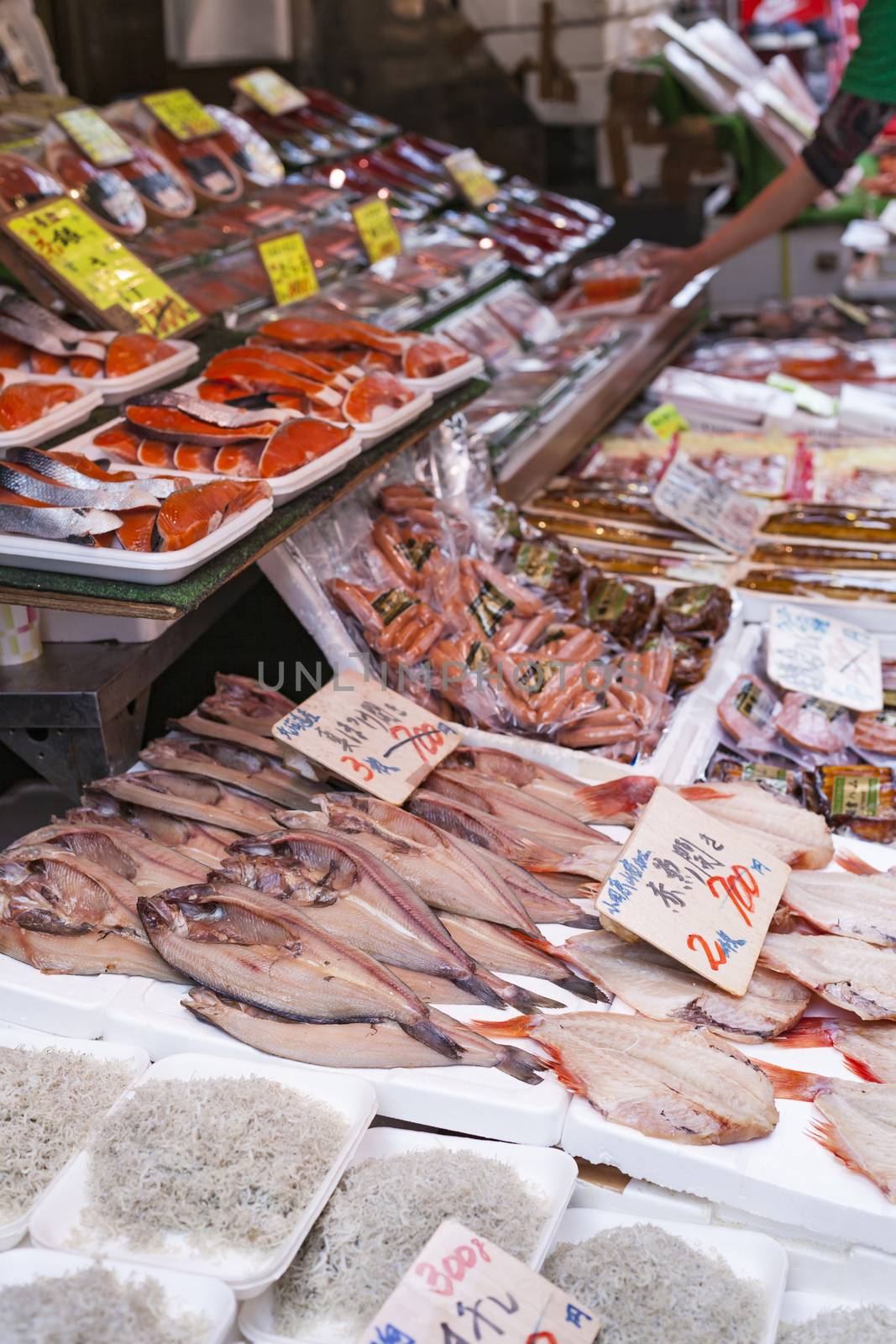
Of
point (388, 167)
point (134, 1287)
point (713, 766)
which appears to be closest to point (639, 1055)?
point (134, 1287)

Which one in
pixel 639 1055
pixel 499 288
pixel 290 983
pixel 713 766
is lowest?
pixel 713 766

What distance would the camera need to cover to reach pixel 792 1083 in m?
2.08

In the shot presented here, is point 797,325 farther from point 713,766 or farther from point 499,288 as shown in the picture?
point 713,766

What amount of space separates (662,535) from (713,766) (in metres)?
1.25

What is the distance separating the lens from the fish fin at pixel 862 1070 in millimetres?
2088

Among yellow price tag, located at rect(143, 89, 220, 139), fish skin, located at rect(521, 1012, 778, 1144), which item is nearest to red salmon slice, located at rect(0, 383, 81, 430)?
fish skin, located at rect(521, 1012, 778, 1144)

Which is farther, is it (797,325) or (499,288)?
(797,325)

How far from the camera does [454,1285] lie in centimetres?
164

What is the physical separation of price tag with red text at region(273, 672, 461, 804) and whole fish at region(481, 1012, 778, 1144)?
68cm

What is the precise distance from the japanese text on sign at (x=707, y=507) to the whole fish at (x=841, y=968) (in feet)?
6.78

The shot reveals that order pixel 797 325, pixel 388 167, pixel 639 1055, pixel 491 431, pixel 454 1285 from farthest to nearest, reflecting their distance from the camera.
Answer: pixel 797 325, pixel 388 167, pixel 491 431, pixel 639 1055, pixel 454 1285

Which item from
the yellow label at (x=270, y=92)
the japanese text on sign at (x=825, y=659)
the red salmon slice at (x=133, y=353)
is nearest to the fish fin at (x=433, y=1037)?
the japanese text on sign at (x=825, y=659)

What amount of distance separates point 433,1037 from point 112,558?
1.01 m

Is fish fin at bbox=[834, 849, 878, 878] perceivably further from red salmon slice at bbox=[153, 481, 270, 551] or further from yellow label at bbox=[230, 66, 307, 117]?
yellow label at bbox=[230, 66, 307, 117]
